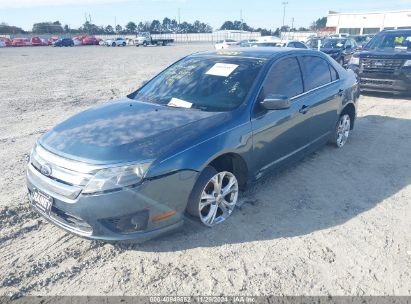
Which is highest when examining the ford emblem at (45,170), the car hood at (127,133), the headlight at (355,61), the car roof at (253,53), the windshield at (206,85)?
the car roof at (253,53)

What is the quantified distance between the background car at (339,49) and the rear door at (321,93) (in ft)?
36.6

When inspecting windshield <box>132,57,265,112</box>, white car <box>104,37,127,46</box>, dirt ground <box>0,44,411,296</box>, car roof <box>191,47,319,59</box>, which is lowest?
white car <box>104,37,127,46</box>

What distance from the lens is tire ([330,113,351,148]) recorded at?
5.48 m

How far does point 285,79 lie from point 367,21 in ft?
254

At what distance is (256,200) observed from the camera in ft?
13.0

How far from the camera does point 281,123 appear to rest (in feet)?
12.8

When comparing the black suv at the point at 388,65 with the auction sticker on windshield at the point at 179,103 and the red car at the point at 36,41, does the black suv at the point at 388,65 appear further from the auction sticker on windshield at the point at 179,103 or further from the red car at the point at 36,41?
the red car at the point at 36,41

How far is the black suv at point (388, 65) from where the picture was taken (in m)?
8.62

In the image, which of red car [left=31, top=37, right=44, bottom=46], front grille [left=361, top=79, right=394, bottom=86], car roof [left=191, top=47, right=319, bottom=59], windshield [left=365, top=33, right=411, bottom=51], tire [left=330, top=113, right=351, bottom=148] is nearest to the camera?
car roof [left=191, top=47, right=319, bottom=59]

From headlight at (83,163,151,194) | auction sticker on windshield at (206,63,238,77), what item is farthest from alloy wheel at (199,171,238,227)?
auction sticker on windshield at (206,63,238,77)

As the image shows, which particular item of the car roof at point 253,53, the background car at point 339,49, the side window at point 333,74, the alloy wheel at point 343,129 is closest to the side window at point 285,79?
the car roof at point 253,53

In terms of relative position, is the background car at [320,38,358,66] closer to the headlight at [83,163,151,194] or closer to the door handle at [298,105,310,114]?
the door handle at [298,105,310,114]

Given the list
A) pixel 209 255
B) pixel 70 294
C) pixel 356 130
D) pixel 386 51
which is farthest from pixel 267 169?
pixel 386 51

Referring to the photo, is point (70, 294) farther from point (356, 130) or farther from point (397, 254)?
point (356, 130)
